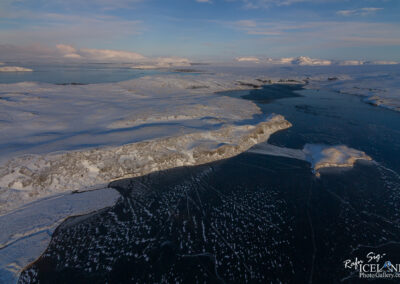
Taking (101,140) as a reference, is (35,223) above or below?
below

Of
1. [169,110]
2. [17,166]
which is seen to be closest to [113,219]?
[17,166]

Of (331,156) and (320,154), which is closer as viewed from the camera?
(331,156)

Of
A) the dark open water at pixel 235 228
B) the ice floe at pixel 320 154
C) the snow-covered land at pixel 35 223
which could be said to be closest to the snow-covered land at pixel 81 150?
the snow-covered land at pixel 35 223

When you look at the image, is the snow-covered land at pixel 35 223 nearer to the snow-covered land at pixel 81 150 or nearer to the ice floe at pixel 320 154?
the snow-covered land at pixel 81 150

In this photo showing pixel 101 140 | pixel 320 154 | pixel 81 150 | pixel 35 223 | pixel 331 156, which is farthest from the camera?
pixel 320 154

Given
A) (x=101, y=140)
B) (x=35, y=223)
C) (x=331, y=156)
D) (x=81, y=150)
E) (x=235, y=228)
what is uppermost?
(x=101, y=140)

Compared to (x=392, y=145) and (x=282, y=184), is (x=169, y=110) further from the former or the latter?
(x=392, y=145)

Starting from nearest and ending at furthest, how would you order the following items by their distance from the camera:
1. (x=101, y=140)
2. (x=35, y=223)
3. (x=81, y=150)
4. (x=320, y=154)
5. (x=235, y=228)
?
(x=35, y=223) → (x=235, y=228) → (x=81, y=150) → (x=101, y=140) → (x=320, y=154)

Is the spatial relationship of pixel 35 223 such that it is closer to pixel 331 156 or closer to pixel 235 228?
pixel 235 228

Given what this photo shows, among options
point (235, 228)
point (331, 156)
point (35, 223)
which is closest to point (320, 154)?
point (331, 156)
